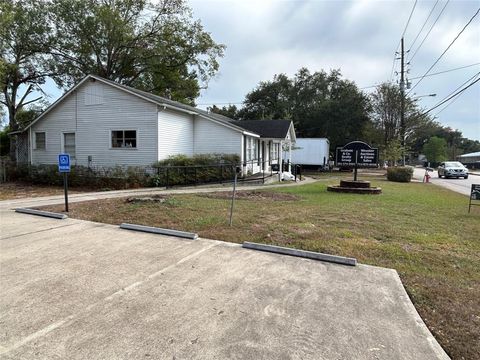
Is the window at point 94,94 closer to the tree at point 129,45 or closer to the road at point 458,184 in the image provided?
the tree at point 129,45

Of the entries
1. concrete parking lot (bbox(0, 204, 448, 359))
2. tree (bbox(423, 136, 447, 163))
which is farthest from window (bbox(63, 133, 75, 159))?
tree (bbox(423, 136, 447, 163))

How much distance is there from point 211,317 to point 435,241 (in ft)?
16.0

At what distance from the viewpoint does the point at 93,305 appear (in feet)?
10.6

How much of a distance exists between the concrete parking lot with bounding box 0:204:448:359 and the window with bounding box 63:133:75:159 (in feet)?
50.6

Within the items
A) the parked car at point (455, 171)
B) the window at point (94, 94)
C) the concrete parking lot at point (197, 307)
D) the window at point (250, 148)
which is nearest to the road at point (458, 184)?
the parked car at point (455, 171)

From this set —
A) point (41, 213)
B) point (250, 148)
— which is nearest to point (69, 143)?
point (250, 148)

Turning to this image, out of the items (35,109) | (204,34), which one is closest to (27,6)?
(35,109)

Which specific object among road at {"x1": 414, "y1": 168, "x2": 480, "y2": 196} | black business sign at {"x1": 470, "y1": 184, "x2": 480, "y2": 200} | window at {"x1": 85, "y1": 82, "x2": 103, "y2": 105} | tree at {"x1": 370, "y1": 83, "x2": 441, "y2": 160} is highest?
tree at {"x1": 370, "y1": 83, "x2": 441, "y2": 160}

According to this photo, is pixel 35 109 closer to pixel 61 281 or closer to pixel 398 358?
pixel 61 281

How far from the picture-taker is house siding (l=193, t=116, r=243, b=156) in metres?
18.9

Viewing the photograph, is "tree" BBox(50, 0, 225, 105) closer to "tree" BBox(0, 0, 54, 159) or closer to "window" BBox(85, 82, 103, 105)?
"tree" BBox(0, 0, 54, 159)

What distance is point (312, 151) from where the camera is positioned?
115ft

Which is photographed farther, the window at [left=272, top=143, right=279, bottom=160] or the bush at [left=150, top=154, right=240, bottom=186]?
the window at [left=272, top=143, right=279, bottom=160]

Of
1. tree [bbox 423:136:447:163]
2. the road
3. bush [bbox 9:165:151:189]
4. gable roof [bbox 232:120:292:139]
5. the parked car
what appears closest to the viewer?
bush [bbox 9:165:151:189]
